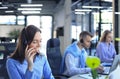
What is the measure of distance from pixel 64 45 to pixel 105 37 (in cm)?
569

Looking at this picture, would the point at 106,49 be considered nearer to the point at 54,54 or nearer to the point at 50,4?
the point at 54,54

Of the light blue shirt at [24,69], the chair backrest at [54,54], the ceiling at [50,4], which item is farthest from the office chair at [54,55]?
the ceiling at [50,4]

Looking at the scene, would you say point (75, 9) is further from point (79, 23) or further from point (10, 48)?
point (10, 48)

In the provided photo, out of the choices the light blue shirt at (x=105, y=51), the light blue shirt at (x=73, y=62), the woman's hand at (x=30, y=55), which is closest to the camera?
the woman's hand at (x=30, y=55)

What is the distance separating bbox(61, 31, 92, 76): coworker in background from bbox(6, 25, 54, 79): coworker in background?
132 cm

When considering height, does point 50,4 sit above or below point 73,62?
above

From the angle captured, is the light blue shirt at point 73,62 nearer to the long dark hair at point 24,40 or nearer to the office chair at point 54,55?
the office chair at point 54,55

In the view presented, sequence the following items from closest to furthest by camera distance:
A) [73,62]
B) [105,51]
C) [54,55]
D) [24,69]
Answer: [24,69]
[73,62]
[54,55]
[105,51]

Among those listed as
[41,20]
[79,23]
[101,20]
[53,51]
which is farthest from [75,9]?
[53,51]

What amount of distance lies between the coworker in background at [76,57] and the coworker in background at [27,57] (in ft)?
4.33

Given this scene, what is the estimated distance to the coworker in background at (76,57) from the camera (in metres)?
3.58

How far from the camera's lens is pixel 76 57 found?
3.64 metres

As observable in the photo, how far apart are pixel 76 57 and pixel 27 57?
1.60m

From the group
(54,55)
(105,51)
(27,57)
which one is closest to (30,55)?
(27,57)
